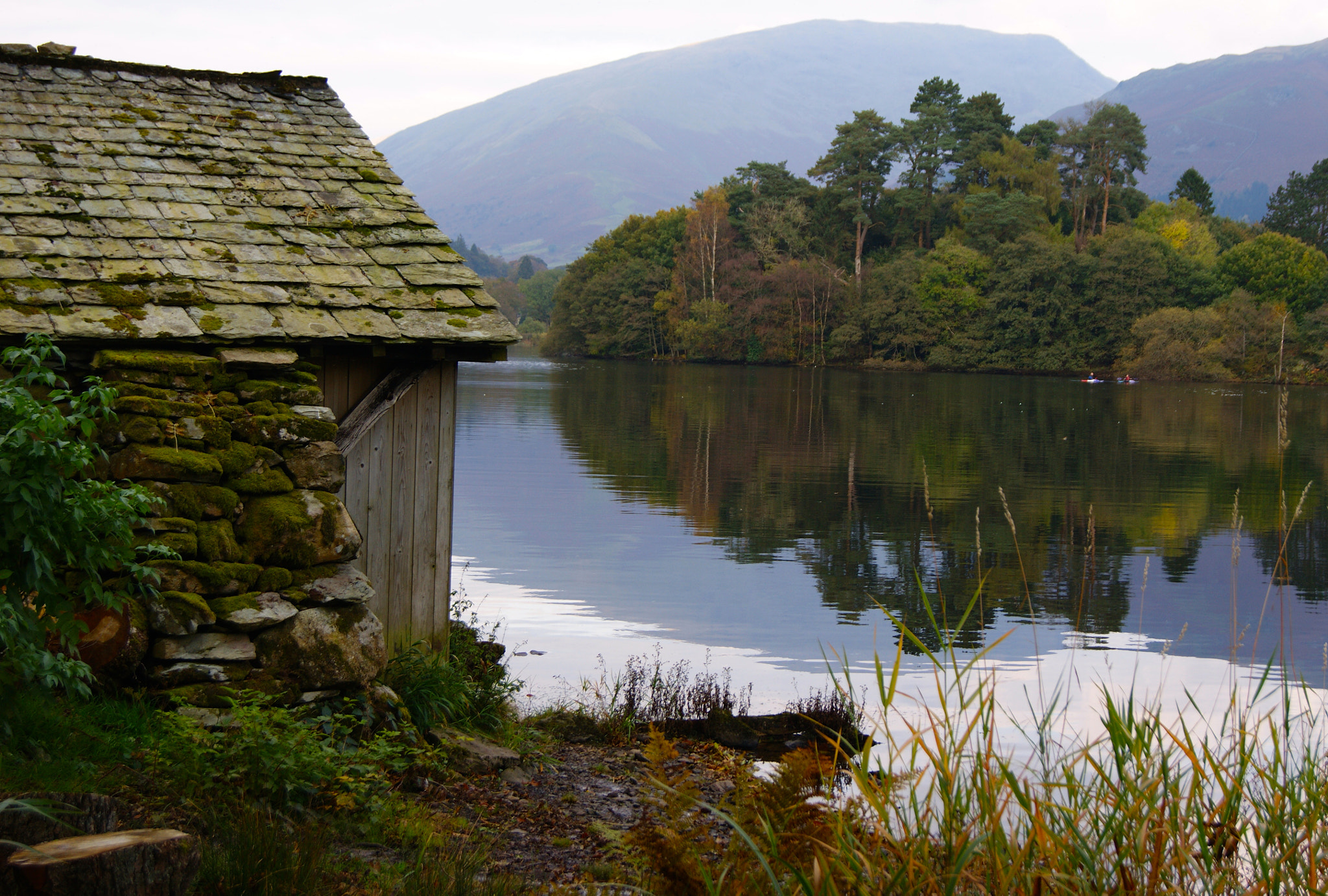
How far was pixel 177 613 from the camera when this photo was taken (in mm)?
5500

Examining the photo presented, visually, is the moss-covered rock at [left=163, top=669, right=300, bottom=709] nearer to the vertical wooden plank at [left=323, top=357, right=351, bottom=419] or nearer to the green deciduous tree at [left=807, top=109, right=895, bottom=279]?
the vertical wooden plank at [left=323, top=357, right=351, bottom=419]

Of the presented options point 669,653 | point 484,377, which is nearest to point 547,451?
point 669,653

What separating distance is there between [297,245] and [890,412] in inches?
1341

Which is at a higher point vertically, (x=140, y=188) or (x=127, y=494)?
(x=140, y=188)

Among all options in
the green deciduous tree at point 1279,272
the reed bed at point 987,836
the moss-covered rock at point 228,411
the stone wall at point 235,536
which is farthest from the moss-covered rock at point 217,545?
the green deciduous tree at point 1279,272

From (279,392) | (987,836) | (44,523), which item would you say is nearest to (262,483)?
(279,392)

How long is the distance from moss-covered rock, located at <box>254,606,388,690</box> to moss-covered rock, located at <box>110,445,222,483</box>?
3.12 ft

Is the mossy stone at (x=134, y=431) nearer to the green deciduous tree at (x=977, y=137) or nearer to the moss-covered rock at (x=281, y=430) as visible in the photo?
the moss-covered rock at (x=281, y=430)

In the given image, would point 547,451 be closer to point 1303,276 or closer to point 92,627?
point 92,627

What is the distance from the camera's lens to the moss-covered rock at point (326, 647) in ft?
18.9

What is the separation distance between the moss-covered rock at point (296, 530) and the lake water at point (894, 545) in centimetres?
287

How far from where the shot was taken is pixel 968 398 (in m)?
47.7

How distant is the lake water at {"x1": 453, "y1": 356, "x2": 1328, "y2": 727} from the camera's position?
10.9 metres

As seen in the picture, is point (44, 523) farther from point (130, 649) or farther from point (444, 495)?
point (444, 495)
